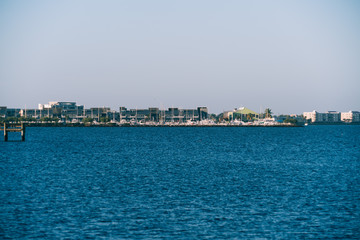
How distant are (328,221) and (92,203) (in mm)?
18144

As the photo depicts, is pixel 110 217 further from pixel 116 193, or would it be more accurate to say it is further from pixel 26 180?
pixel 26 180

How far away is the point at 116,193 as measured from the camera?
136 feet

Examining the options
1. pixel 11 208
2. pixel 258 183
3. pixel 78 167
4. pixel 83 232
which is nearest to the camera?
pixel 83 232

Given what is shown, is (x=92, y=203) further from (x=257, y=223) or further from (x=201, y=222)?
(x=257, y=223)

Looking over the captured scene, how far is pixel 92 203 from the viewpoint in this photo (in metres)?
36.8

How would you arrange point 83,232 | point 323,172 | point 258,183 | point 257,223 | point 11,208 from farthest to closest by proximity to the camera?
1. point 323,172
2. point 258,183
3. point 11,208
4. point 257,223
5. point 83,232

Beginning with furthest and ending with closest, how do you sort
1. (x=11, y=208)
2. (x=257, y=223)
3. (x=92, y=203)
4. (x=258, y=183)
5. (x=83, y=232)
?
(x=258, y=183) → (x=92, y=203) → (x=11, y=208) → (x=257, y=223) → (x=83, y=232)

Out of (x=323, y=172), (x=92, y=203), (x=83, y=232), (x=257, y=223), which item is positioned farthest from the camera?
(x=323, y=172)

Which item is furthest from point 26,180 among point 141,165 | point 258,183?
point 258,183

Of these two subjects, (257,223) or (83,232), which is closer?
(83,232)

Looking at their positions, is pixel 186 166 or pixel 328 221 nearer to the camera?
pixel 328 221

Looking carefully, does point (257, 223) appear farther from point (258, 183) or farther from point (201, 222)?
point (258, 183)

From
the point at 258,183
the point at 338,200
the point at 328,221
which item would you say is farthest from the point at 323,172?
the point at 328,221

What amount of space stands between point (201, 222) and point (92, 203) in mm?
10456
